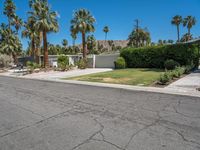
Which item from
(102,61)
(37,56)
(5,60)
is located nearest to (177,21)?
(102,61)

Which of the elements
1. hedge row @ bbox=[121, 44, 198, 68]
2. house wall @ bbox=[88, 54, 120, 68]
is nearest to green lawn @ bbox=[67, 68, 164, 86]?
hedge row @ bbox=[121, 44, 198, 68]

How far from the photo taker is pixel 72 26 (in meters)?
26.9

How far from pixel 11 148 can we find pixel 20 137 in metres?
→ 0.46

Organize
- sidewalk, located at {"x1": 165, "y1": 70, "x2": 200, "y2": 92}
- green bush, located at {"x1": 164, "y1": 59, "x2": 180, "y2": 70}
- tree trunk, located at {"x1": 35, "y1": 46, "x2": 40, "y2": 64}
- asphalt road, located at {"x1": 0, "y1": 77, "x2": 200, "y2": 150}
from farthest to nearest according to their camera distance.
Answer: tree trunk, located at {"x1": 35, "y1": 46, "x2": 40, "y2": 64}, green bush, located at {"x1": 164, "y1": 59, "x2": 180, "y2": 70}, sidewalk, located at {"x1": 165, "y1": 70, "x2": 200, "y2": 92}, asphalt road, located at {"x1": 0, "y1": 77, "x2": 200, "y2": 150}

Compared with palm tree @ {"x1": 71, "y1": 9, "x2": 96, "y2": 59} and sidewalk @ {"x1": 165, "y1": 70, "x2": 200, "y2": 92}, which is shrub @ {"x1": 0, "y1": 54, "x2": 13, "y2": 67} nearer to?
palm tree @ {"x1": 71, "y1": 9, "x2": 96, "y2": 59}

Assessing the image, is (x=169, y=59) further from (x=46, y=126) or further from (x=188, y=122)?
(x=46, y=126)

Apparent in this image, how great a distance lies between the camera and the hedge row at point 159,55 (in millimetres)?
17344

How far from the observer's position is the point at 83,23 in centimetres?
2648

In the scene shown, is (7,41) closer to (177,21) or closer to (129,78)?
(129,78)

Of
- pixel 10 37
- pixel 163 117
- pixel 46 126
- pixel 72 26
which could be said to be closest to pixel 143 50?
pixel 72 26

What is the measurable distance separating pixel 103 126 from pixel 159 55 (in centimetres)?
1753

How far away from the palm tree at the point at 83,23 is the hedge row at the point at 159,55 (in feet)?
25.0

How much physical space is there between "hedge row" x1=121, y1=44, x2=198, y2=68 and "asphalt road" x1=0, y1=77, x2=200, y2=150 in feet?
41.9

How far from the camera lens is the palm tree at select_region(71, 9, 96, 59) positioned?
2639cm
